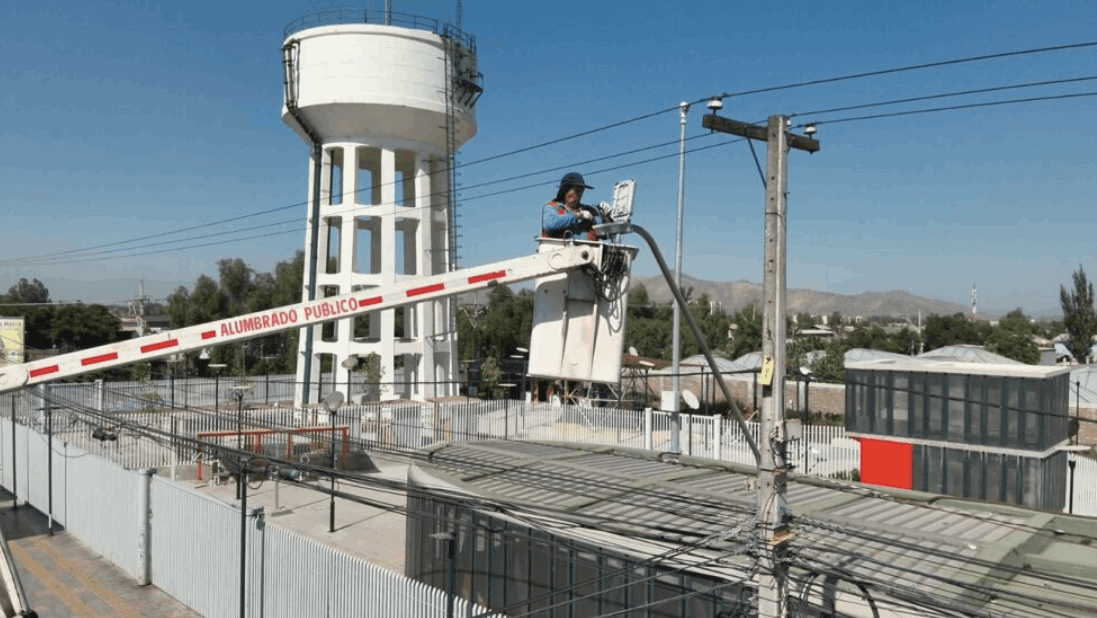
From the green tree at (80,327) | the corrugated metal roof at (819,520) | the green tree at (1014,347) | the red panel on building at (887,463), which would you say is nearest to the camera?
the corrugated metal roof at (819,520)

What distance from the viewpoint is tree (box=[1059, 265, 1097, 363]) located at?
6744cm

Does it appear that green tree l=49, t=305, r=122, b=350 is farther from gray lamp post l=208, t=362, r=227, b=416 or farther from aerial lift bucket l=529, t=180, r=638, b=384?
aerial lift bucket l=529, t=180, r=638, b=384

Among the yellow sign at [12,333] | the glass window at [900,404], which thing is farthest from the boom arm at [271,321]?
the yellow sign at [12,333]

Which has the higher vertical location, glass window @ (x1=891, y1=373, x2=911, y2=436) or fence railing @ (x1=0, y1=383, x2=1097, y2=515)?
glass window @ (x1=891, y1=373, x2=911, y2=436)

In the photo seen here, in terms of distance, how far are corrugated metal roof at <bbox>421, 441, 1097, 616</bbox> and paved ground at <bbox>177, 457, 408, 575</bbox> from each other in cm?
404

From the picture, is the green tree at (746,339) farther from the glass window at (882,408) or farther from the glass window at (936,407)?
the glass window at (936,407)

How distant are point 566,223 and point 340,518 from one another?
1465 cm

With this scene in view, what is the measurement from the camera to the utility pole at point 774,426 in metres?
6.57

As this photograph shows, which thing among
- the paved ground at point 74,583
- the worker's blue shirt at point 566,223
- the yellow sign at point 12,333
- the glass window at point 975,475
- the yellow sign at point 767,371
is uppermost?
the worker's blue shirt at point 566,223

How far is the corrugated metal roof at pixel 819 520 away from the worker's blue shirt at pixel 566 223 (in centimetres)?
291

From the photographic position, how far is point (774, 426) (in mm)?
6645

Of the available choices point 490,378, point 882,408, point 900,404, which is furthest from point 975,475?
point 490,378

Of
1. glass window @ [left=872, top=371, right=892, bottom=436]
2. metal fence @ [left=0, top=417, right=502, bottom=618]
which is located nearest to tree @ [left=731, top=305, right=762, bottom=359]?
glass window @ [left=872, top=371, right=892, bottom=436]

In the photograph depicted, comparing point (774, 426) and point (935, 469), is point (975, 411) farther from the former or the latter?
point (774, 426)
